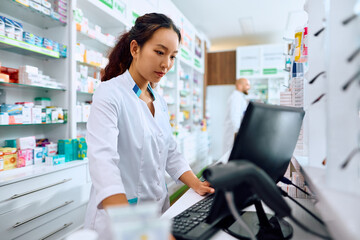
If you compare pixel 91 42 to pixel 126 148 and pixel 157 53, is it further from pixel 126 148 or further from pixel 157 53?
pixel 126 148

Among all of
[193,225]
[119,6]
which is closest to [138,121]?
[193,225]

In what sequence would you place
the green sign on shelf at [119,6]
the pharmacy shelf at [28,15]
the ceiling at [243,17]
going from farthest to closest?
the ceiling at [243,17], the green sign on shelf at [119,6], the pharmacy shelf at [28,15]

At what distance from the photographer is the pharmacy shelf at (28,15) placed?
211 centimetres

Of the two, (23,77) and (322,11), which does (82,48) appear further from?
(322,11)

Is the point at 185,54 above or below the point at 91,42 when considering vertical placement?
above

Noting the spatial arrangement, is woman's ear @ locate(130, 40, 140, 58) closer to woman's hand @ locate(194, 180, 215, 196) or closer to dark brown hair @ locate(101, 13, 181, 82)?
dark brown hair @ locate(101, 13, 181, 82)

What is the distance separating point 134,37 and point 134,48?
6 centimetres

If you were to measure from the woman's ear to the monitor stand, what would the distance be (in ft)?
3.09

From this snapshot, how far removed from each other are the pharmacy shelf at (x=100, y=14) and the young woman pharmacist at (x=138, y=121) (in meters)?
1.62

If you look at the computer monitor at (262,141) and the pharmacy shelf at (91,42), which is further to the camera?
the pharmacy shelf at (91,42)

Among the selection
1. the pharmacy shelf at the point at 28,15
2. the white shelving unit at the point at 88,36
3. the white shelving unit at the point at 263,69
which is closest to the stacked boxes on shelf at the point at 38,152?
the white shelving unit at the point at 88,36

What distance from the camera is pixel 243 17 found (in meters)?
6.16

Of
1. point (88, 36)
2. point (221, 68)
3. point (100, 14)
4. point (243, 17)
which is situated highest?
point (243, 17)

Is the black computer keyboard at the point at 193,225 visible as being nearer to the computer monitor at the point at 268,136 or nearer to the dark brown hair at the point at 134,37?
the computer monitor at the point at 268,136
